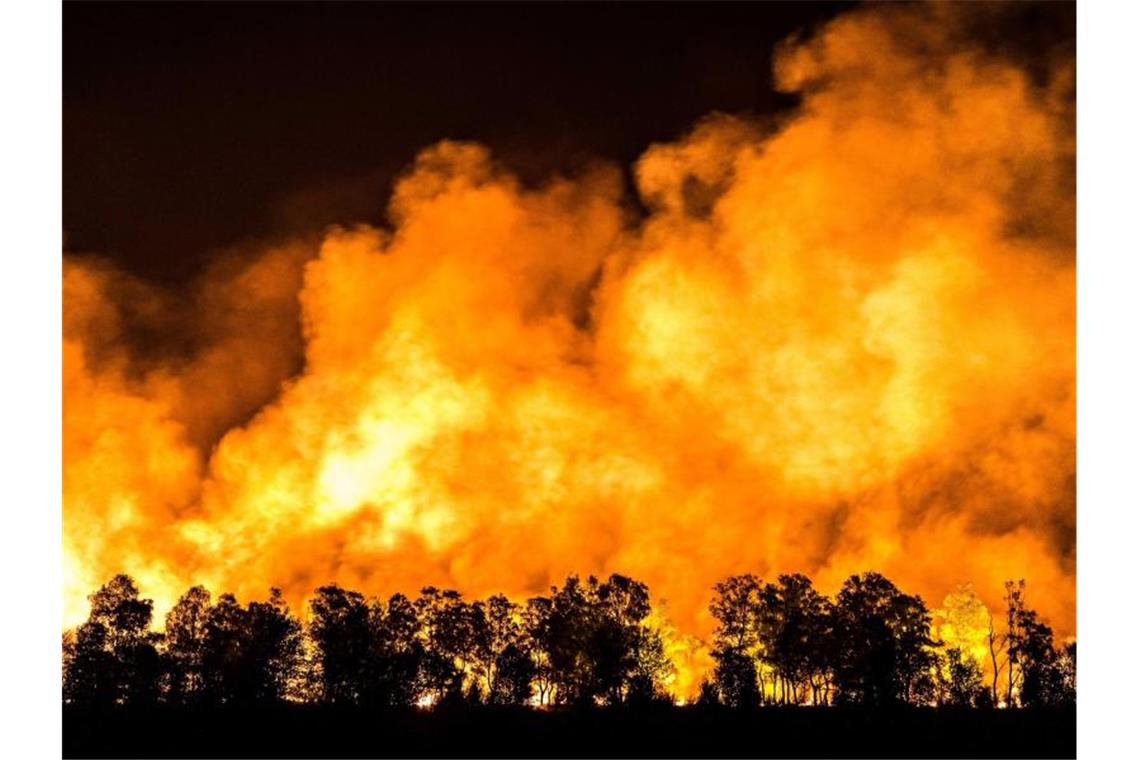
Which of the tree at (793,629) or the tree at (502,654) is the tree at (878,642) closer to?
the tree at (793,629)

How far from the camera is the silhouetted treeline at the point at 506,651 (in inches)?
1672

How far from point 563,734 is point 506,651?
12.2 m

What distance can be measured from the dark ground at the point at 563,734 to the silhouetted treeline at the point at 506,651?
168 inches

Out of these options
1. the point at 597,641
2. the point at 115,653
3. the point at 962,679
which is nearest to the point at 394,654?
the point at 597,641

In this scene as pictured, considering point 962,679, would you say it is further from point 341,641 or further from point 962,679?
point 341,641

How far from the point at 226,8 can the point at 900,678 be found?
37.1m

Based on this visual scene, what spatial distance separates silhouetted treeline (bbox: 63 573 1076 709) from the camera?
42469mm

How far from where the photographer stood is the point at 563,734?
113 feet

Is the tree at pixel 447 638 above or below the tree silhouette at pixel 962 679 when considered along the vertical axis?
above

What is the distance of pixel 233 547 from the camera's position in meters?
51.1

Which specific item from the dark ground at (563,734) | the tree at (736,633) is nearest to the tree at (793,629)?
the tree at (736,633)
